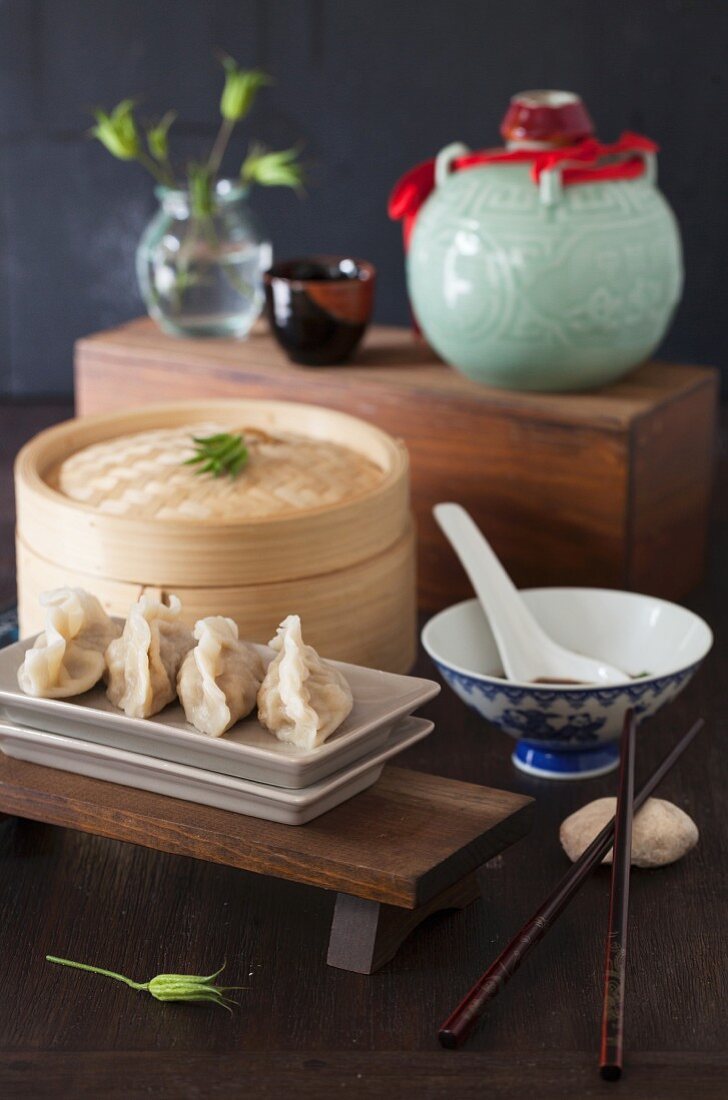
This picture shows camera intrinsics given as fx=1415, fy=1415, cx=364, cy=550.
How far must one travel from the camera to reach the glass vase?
1.93m

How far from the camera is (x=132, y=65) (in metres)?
2.73

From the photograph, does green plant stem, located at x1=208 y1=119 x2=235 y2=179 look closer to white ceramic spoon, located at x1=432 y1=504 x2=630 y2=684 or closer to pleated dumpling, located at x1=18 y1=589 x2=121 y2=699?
white ceramic spoon, located at x1=432 y1=504 x2=630 y2=684

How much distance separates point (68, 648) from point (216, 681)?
0.12 metres

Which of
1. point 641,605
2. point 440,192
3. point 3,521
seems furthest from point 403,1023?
point 3,521

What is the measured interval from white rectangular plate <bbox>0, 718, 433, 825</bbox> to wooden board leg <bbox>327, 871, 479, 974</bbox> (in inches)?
2.8

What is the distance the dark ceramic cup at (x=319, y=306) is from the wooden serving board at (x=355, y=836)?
813 millimetres

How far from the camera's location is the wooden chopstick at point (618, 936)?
2.96 ft

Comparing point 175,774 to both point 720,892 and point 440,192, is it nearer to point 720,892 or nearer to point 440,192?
Answer: point 720,892

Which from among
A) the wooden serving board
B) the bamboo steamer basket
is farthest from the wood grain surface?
the bamboo steamer basket

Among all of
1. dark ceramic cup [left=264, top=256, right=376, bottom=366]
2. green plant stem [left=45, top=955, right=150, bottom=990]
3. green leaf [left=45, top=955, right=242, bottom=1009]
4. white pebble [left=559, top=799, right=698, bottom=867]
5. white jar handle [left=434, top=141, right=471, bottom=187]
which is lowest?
green plant stem [left=45, top=955, right=150, bottom=990]

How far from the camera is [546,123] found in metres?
1.63

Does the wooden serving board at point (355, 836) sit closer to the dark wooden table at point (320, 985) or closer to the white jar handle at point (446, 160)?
the dark wooden table at point (320, 985)

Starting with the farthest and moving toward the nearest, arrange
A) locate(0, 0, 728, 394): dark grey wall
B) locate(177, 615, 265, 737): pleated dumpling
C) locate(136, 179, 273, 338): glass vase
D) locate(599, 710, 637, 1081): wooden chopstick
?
locate(0, 0, 728, 394): dark grey wall, locate(136, 179, 273, 338): glass vase, locate(177, 615, 265, 737): pleated dumpling, locate(599, 710, 637, 1081): wooden chopstick

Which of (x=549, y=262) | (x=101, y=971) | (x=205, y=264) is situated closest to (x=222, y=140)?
(x=205, y=264)
